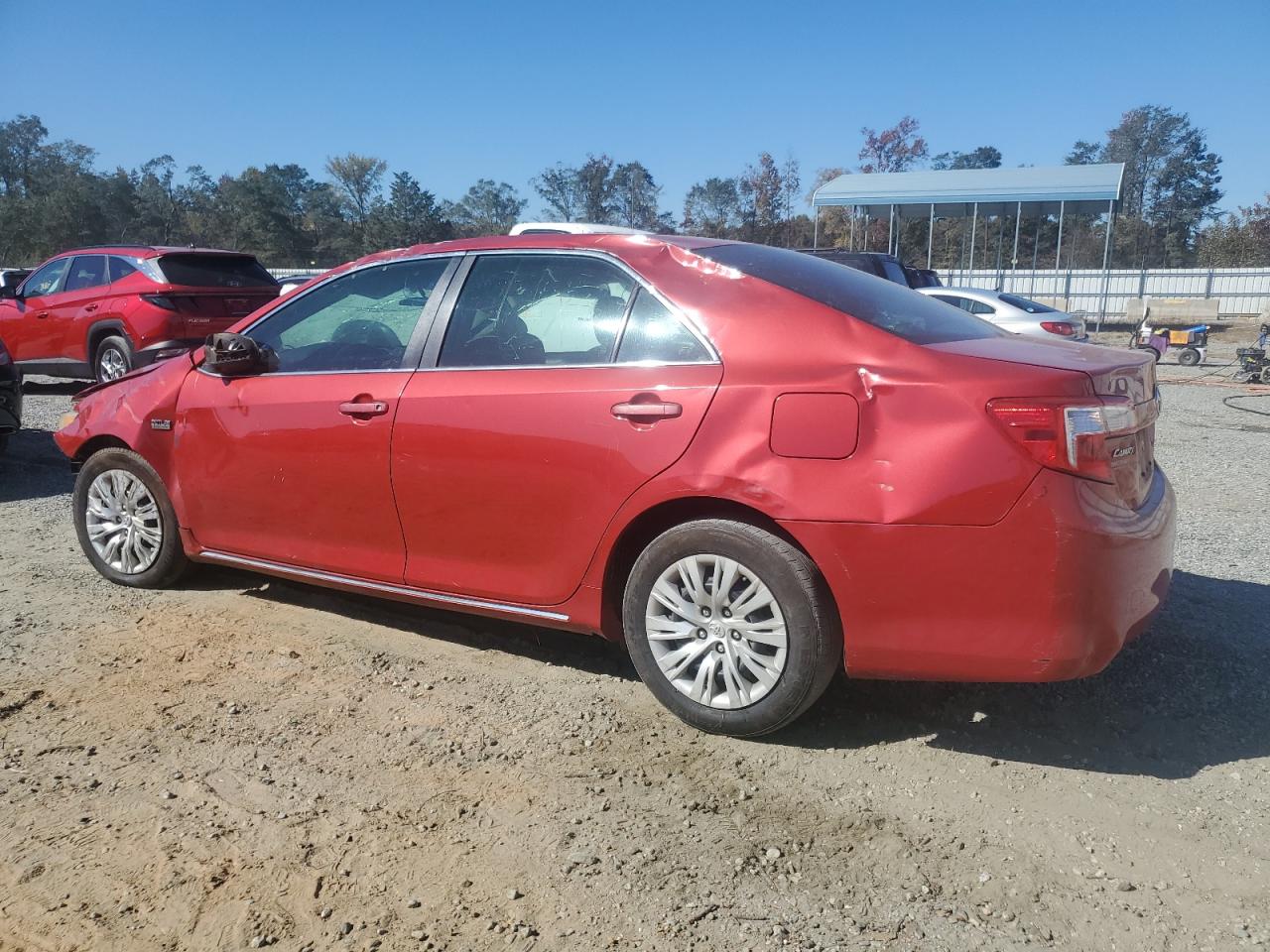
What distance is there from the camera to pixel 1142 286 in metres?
34.0

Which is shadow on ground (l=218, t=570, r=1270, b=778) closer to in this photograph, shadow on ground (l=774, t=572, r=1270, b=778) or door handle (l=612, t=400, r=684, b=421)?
shadow on ground (l=774, t=572, r=1270, b=778)

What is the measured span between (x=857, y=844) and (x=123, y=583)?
380 cm

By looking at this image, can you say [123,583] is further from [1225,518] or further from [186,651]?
[1225,518]

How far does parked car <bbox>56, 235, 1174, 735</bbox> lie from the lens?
9.13ft

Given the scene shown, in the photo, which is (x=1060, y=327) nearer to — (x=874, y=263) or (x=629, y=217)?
(x=874, y=263)

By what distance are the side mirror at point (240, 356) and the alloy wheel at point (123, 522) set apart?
0.84 metres

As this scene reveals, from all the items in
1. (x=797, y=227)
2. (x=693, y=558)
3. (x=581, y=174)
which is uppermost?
(x=581, y=174)

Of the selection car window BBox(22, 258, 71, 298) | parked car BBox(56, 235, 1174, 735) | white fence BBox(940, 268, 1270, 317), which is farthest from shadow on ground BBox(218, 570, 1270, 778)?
white fence BBox(940, 268, 1270, 317)

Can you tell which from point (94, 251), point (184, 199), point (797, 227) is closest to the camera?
point (94, 251)

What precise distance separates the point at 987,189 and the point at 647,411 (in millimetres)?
27361

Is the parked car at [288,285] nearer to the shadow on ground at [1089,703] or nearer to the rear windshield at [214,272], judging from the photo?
the rear windshield at [214,272]

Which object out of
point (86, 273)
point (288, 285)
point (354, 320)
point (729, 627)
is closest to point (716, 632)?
point (729, 627)

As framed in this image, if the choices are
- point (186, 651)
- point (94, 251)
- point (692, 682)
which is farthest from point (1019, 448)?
point (94, 251)

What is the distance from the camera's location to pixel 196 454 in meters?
4.32
